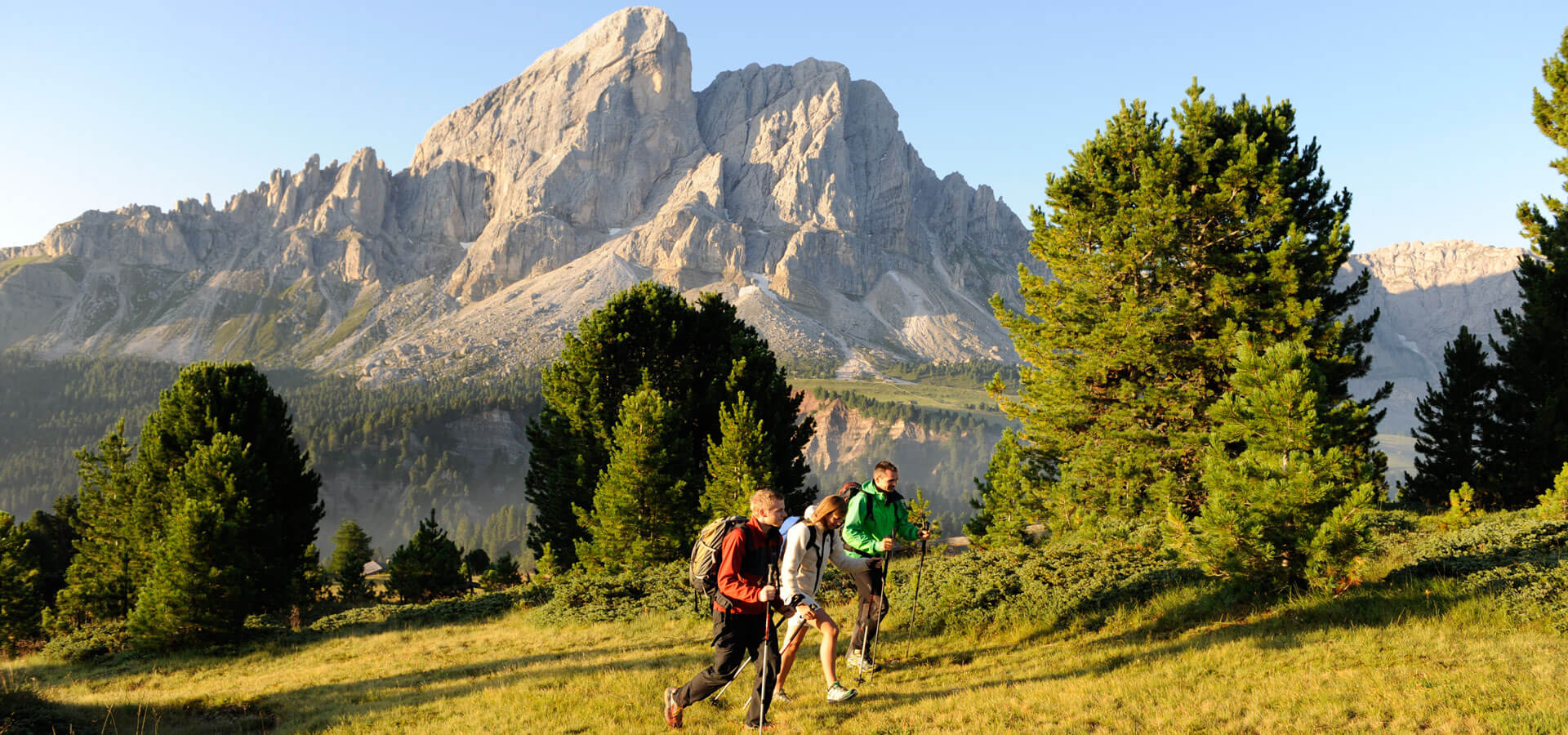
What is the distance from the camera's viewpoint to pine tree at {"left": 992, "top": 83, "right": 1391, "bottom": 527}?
66.8 feet

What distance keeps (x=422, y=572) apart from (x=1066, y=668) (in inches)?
1272

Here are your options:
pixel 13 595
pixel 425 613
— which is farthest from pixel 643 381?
pixel 13 595

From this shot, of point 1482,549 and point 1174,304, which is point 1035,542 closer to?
point 1174,304

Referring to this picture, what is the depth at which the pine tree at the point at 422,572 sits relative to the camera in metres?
34.8

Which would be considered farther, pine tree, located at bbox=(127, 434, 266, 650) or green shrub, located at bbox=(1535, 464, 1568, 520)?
pine tree, located at bbox=(127, 434, 266, 650)

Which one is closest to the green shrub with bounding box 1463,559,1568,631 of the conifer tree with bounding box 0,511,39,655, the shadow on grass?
the shadow on grass

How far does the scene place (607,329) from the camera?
3409cm

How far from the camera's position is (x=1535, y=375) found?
23.4 metres

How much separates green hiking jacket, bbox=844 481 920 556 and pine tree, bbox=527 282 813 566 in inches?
853

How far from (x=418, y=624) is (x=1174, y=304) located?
23.8 m

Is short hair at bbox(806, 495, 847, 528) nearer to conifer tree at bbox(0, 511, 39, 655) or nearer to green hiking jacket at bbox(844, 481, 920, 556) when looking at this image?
green hiking jacket at bbox(844, 481, 920, 556)

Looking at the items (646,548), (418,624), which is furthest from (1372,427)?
(418,624)

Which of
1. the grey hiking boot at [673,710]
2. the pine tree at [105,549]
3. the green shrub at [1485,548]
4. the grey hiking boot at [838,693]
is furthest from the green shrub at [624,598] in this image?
the pine tree at [105,549]

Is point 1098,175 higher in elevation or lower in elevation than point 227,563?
higher
